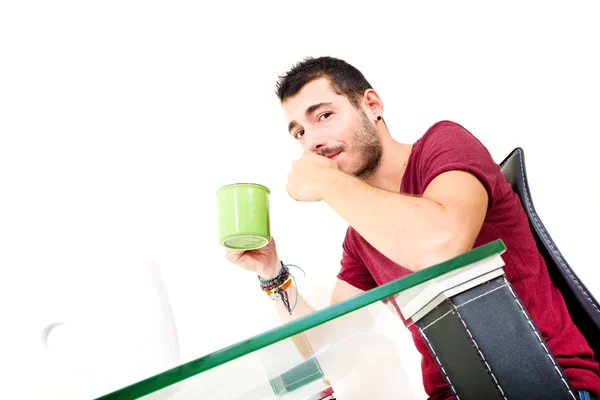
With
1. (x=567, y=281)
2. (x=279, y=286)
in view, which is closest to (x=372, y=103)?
(x=279, y=286)

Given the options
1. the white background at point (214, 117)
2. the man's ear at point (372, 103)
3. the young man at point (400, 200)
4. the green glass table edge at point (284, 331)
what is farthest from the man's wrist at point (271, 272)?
the green glass table edge at point (284, 331)

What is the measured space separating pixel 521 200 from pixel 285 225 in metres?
0.74

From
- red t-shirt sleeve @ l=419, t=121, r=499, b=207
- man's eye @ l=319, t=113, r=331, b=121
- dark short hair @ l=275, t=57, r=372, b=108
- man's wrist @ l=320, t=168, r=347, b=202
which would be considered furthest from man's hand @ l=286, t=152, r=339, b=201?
dark short hair @ l=275, t=57, r=372, b=108

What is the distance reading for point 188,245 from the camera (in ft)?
4.19

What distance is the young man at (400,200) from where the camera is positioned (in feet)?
2.32

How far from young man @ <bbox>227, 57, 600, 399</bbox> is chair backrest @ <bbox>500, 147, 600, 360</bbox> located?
0.8 inches

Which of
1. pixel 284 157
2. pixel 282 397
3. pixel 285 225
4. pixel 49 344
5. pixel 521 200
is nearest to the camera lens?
pixel 282 397

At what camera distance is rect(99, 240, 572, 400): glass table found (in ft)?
Result: 1.13

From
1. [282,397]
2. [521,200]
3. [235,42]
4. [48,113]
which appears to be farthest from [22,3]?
[521,200]

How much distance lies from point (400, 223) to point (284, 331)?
Result: 410 mm

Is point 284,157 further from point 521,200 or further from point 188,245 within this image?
point 521,200

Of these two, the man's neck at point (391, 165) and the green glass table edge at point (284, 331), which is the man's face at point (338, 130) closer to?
the man's neck at point (391, 165)

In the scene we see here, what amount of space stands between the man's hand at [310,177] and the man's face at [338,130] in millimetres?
284

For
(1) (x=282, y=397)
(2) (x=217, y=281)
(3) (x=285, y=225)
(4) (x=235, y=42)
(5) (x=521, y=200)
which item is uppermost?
(4) (x=235, y=42)
